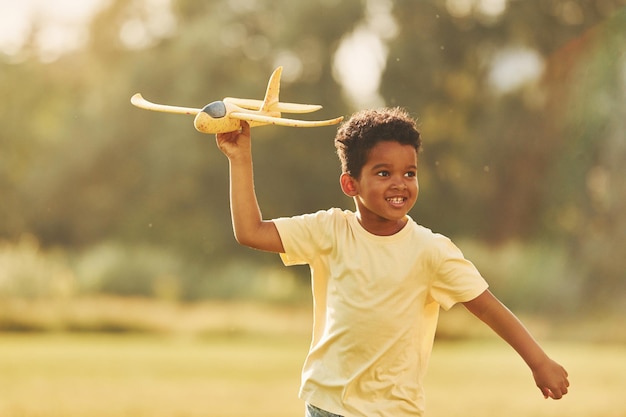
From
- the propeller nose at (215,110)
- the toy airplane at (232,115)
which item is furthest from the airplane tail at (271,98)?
the propeller nose at (215,110)

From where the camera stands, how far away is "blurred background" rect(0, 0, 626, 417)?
15.3 meters

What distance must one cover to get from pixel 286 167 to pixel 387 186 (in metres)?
12.7

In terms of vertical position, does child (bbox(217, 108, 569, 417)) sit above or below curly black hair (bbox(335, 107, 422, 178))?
below

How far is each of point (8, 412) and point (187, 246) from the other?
6719 mm

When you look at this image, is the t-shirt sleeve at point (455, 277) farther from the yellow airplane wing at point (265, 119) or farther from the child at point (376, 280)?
the yellow airplane wing at point (265, 119)

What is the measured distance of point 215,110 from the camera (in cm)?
271

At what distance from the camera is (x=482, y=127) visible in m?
16.3

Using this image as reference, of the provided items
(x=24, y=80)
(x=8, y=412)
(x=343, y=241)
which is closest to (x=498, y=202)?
(x=24, y=80)

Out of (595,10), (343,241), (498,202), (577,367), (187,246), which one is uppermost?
(595,10)

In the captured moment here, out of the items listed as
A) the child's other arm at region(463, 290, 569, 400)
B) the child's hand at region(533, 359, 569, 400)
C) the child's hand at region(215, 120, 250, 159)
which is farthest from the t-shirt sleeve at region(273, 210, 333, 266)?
the child's hand at region(533, 359, 569, 400)

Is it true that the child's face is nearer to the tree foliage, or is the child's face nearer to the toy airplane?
the toy airplane

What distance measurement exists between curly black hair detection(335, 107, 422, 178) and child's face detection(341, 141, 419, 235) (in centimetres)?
2

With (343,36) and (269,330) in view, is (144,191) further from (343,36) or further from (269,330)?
(343,36)

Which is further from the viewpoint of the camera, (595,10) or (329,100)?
(595,10)
